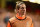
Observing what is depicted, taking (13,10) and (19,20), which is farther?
(13,10)

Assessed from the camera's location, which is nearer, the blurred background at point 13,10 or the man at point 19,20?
the man at point 19,20

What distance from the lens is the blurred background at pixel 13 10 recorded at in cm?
97

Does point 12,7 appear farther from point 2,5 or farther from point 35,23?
point 35,23

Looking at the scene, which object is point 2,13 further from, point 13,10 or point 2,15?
point 13,10

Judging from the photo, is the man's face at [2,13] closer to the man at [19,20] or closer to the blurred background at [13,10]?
the blurred background at [13,10]

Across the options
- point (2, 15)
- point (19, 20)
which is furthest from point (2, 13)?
point (19, 20)

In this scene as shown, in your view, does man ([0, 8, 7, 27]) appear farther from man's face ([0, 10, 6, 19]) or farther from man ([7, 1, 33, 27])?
man ([7, 1, 33, 27])

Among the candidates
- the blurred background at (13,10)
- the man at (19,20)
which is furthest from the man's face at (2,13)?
the man at (19,20)

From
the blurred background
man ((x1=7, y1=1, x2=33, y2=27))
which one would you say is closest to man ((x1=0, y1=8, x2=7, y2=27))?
the blurred background

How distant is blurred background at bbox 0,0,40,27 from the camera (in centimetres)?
97

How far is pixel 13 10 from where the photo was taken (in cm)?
98

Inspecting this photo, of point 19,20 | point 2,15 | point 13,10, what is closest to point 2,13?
point 2,15

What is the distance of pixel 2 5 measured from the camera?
99 centimetres

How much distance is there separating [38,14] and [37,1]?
6.1 inches
